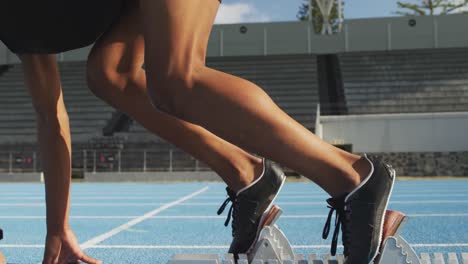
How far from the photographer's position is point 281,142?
1.31 meters

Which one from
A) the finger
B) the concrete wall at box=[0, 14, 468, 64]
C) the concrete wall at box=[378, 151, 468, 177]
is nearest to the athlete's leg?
the finger

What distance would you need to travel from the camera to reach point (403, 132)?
15781mm

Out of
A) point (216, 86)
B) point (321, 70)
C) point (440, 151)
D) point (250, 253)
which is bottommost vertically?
point (440, 151)

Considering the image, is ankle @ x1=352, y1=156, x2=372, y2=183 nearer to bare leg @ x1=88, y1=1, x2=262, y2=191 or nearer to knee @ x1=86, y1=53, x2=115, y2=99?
bare leg @ x1=88, y1=1, x2=262, y2=191

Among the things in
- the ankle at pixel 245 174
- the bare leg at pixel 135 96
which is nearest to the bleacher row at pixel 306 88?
the bare leg at pixel 135 96

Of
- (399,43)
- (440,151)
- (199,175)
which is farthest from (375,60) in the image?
(199,175)

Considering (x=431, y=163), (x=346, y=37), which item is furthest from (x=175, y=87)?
(x=346, y=37)

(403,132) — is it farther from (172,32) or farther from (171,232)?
(172,32)

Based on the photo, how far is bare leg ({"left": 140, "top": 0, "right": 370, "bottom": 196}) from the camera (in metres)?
1.31

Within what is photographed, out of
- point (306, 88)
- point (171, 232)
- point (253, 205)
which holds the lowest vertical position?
point (306, 88)

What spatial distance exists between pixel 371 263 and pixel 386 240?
0.15 m

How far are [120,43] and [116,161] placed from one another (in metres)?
13.7

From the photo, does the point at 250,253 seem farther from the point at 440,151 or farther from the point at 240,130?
the point at 440,151

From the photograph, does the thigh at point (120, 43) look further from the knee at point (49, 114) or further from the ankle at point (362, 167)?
the ankle at point (362, 167)
